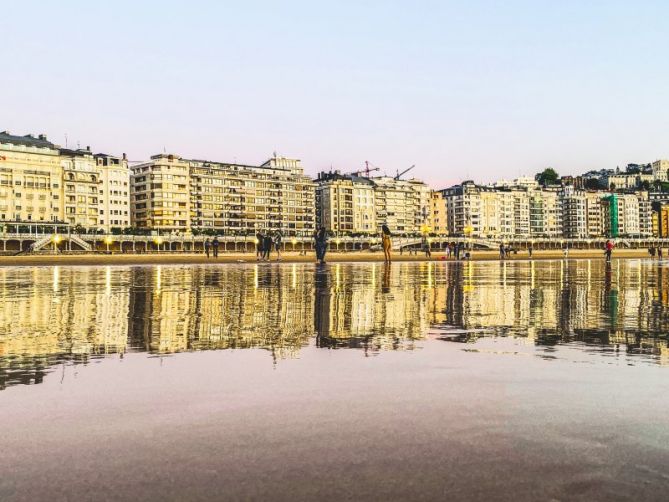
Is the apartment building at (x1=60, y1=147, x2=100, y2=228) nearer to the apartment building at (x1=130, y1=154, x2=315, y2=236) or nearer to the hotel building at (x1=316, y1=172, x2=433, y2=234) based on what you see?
the apartment building at (x1=130, y1=154, x2=315, y2=236)

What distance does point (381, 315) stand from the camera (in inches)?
375

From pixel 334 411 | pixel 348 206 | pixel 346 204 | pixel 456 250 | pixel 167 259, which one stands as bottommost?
pixel 334 411

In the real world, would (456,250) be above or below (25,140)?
below

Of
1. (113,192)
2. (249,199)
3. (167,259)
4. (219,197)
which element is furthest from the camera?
(249,199)

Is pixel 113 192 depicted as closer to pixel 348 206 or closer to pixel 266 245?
pixel 348 206

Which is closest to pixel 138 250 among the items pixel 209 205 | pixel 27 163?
pixel 27 163

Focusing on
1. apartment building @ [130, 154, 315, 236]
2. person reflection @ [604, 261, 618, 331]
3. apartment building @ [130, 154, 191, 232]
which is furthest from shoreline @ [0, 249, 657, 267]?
apartment building @ [130, 154, 191, 232]

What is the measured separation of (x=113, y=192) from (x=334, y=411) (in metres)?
156

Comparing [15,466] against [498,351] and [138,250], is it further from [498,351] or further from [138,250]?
[138,250]

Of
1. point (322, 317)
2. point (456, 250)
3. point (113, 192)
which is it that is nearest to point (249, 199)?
point (113, 192)

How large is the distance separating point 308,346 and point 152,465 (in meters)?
3.77

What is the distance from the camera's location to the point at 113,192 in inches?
5925

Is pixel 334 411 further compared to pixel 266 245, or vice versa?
pixel 266 245

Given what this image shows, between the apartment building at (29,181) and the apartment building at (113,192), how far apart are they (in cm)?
1083
